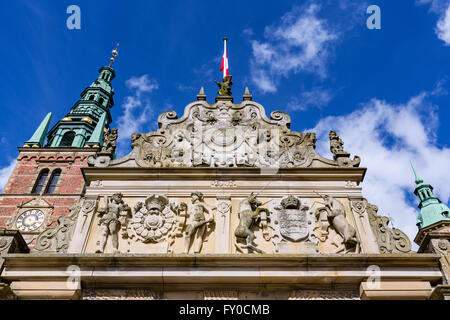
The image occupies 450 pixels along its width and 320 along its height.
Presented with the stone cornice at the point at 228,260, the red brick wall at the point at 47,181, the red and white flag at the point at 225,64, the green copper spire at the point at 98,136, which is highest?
the green copper spire at the point at 98,136

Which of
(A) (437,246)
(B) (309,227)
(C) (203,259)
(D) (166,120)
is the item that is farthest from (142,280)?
(A) (437,246)

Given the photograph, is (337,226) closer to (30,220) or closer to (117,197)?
(117,197)

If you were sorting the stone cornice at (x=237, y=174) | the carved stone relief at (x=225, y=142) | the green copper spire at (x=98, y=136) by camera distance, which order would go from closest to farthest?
the stone cornice at (x=237, y=174) < the carved stone relief at (x=225, y=142) < the green copper spire at (x=98, y=136)

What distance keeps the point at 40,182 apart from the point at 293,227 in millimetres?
24004

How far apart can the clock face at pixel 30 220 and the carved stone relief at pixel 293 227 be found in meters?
20.4

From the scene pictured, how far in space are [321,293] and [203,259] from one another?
2284 mm

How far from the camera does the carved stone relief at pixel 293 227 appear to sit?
769 centimetres

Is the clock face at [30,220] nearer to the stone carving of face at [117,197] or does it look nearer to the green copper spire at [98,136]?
the green copper spire at [98,136]

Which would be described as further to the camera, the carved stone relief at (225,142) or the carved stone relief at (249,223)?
the carved stone relief at (225,142)

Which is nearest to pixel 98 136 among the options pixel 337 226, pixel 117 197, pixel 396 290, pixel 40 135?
pixel 40 135

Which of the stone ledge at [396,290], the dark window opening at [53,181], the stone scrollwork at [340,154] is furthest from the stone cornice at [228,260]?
the dark window opening at [53,181]

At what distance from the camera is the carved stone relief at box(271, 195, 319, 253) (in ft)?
25.2

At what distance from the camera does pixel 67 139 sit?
31672 millimetres

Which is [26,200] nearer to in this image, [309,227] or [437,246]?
[309,227]
